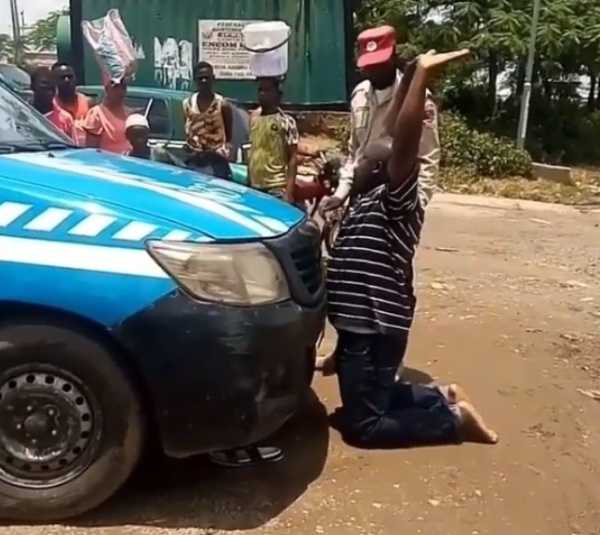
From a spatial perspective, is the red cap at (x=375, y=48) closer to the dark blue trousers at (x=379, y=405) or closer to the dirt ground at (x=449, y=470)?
the dark blue trousers at (x=379, y=405)

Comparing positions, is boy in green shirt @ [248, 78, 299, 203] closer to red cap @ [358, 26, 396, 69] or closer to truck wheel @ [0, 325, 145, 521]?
red cap @ [358, 26, 396, 69]

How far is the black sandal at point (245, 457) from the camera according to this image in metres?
4.20

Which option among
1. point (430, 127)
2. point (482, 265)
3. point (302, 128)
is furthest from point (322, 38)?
point (430, 127)

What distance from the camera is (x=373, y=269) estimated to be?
454 centimetres

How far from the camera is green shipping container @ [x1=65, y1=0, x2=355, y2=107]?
17.9 metres

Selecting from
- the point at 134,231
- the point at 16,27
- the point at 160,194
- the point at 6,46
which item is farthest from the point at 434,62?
the point at 6,46

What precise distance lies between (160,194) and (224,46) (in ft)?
47.2

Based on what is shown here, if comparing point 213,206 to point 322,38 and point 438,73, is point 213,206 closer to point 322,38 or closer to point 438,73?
point 438,73

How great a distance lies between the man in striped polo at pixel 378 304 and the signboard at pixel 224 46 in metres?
13.4

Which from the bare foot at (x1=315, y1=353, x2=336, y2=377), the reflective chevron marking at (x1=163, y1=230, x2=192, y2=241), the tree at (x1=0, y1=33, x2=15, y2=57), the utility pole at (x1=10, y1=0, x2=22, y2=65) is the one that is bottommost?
the tree at (x1=0, y1=33, x2=15, y2=57)

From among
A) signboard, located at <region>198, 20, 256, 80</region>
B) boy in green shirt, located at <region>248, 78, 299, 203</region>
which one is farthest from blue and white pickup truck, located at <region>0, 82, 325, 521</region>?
signboard, located at <region>198, 20, 256, 80</region>

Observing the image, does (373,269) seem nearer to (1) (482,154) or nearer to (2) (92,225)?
(2) (92,225)

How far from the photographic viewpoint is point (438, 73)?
4.34m

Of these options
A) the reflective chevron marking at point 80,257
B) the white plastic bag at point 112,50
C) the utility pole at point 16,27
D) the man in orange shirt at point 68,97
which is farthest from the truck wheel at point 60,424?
the utility pole at point 16,27
